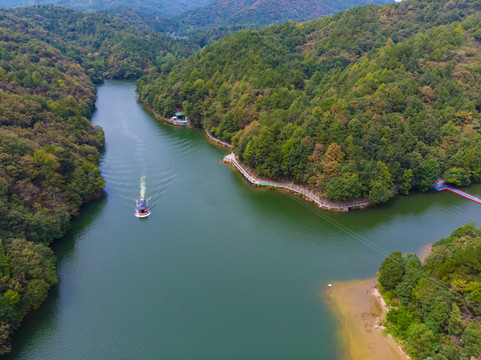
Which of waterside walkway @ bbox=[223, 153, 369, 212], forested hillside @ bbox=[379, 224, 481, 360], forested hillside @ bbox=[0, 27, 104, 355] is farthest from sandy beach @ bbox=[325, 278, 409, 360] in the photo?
forested hillside @ bbox=[0, 27, 104, 355]

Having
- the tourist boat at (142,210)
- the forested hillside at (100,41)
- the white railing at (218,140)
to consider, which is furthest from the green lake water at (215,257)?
the forested hillside at (100,41)

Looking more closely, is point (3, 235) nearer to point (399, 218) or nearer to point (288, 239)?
point (288, 239)

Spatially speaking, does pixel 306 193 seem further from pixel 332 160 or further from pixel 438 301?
pixel 438 301

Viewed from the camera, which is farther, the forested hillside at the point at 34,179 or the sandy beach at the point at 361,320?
the forested hillside at the point at 34,179

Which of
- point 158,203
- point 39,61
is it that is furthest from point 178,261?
point 39,61

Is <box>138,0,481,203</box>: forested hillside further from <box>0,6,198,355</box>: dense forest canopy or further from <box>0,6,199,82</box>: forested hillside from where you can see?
<box>0,6,199,82</box>: forested hillside

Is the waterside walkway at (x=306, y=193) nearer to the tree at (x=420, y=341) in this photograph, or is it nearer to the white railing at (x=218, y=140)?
the white railing at (x=218, y=140)

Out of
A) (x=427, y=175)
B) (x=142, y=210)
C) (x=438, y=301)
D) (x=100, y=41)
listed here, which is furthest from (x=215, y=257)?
(x=100, y=41)

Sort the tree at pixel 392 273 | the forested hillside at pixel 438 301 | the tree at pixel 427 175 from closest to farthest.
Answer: the forested hillside at pixel 438 301 → the tree at pixel 392 273 → the tree at pixel 427 175
